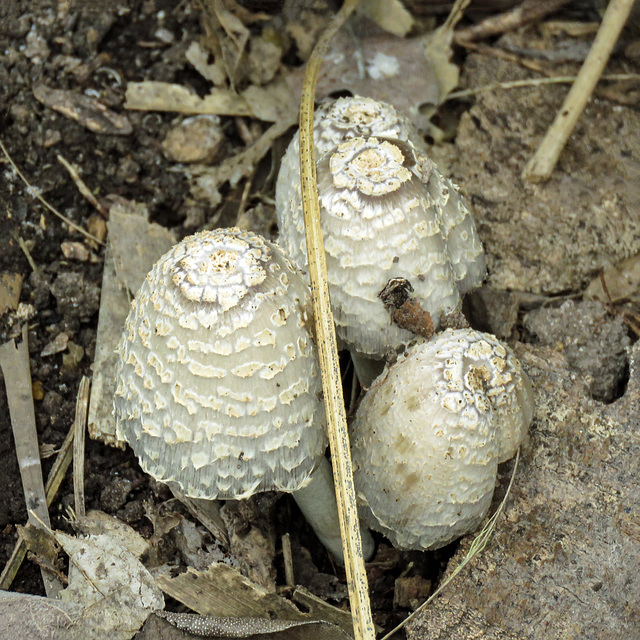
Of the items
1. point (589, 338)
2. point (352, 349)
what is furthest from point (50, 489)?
point (589, 338)

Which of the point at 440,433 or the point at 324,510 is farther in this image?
the point at 324,510

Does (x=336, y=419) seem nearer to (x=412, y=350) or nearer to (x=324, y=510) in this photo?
(x=412, y=350)

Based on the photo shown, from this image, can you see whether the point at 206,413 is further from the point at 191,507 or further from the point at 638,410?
the point at 638,410

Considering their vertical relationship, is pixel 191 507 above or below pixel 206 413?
below

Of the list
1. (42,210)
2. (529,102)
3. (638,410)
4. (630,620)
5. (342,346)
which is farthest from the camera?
(529,102)

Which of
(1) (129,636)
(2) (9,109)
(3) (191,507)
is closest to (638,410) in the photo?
(3) (191,507)
